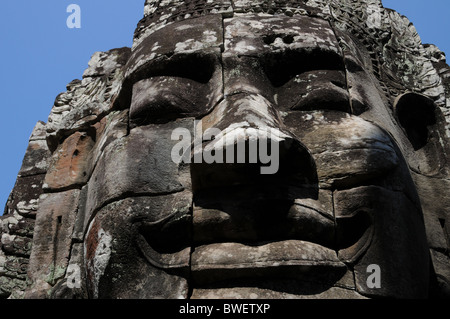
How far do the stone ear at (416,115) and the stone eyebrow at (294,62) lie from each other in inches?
27.2

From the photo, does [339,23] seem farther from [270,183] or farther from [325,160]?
[270,183]

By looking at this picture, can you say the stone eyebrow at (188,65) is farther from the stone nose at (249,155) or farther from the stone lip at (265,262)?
the stone lip at (265,262)

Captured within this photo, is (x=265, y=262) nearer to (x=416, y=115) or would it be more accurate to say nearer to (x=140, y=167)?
(x=140, y=167)

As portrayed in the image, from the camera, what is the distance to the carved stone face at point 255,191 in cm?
280

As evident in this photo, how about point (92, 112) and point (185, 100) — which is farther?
point (92, 112)

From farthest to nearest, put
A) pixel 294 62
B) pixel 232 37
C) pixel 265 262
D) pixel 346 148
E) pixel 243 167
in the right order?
pixel 232 37
pixel 294 62
pixel 346 148
pixel 243 167
pixel 265 262

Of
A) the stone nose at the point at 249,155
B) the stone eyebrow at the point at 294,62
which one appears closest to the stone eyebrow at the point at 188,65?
the stone eyebrow at the point at 294,62

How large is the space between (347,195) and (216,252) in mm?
773

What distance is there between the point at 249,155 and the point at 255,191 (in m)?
0.21

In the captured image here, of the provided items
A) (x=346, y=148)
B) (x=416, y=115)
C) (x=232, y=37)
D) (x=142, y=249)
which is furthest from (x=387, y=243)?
(x=232, y=37)

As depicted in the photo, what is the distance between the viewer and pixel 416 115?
13.9ft

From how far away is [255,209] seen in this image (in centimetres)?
285
